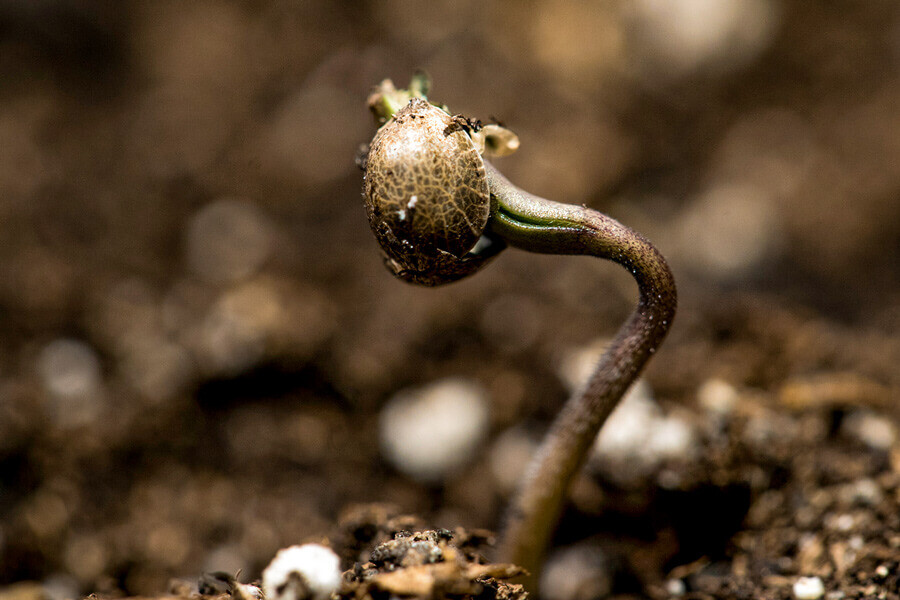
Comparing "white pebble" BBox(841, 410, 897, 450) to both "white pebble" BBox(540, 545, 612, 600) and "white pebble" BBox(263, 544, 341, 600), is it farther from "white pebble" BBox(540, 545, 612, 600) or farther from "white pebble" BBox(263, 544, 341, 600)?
"white pebble" BBox(263, 544, 341, 600)

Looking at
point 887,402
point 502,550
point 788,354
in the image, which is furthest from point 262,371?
point 887,402

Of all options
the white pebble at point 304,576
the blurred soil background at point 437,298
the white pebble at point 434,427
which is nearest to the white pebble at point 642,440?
the blurred soil background at point 437,298

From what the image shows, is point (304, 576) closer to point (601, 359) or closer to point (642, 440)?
point (601, 359)

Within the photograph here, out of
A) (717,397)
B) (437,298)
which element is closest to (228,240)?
(437,298)

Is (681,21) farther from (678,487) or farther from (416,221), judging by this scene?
(416,221)

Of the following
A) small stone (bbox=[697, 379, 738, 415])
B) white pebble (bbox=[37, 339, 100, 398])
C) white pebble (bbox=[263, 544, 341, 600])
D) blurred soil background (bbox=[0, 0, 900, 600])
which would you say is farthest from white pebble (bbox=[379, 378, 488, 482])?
white pebble (bbox=[263, 544, 341, 600])
